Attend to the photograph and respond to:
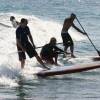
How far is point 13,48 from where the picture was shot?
2362cm

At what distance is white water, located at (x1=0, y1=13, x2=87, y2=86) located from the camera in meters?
16.8

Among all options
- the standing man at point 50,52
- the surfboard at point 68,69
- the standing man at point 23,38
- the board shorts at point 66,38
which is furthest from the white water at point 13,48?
the board shorts at point 66,38

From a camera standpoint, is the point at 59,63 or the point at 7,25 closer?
the point at 59,63

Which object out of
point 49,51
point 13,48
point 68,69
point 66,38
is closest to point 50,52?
point 49,51

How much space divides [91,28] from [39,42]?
5.66 m

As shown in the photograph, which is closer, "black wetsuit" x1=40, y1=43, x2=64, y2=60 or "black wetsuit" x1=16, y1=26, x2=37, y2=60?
"black wetsuit" x1=16, y1=26, x2=37, y2=60

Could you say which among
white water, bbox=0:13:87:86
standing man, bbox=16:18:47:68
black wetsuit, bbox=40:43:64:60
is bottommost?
white water, bbox=0:13:87:86

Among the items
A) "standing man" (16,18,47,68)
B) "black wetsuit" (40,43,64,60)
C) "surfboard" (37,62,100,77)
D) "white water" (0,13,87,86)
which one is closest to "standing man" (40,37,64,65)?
"black wetsuit" (40,43,64,60)

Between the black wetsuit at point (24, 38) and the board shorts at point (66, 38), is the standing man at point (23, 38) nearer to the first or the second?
the black wetsuit at point (24, 38)

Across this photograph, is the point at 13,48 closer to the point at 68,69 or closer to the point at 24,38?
the point at 24,38

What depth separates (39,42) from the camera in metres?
28.3

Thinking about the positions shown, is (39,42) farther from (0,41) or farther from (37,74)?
(37,74)

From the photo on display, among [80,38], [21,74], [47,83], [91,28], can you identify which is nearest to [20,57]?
[21,74]

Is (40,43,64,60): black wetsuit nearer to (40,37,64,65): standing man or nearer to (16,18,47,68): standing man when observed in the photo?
(40,37,64,65): standing man
